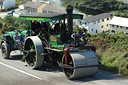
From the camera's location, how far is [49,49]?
38.2ft

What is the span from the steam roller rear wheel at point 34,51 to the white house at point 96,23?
155ft

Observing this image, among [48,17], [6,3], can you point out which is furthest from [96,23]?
[48,17]

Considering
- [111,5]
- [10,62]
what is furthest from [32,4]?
[10,62]

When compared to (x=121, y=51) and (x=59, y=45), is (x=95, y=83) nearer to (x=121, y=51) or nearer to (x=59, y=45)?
(x=59, y=45)

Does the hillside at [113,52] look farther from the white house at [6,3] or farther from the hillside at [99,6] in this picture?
the white house at [6,3]

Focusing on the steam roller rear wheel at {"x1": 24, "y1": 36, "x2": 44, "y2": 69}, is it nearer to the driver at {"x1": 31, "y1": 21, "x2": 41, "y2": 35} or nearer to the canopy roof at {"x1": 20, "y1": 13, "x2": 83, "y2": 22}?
the driver at {"x1": 31, "y1": 21, "x2": 41, "y2": 35}

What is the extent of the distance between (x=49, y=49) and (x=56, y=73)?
104 centimetres

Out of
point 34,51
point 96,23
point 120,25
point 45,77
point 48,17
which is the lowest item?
point 120,25

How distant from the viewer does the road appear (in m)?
10.2

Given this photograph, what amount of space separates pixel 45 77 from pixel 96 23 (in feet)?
173

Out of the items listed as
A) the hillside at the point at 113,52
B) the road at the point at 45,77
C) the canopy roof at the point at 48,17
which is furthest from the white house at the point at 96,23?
the road at the point at 45,77

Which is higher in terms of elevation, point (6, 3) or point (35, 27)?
point (6, 3)

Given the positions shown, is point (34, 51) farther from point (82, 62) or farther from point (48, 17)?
point (82, 62)

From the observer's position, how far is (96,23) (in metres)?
62.9
